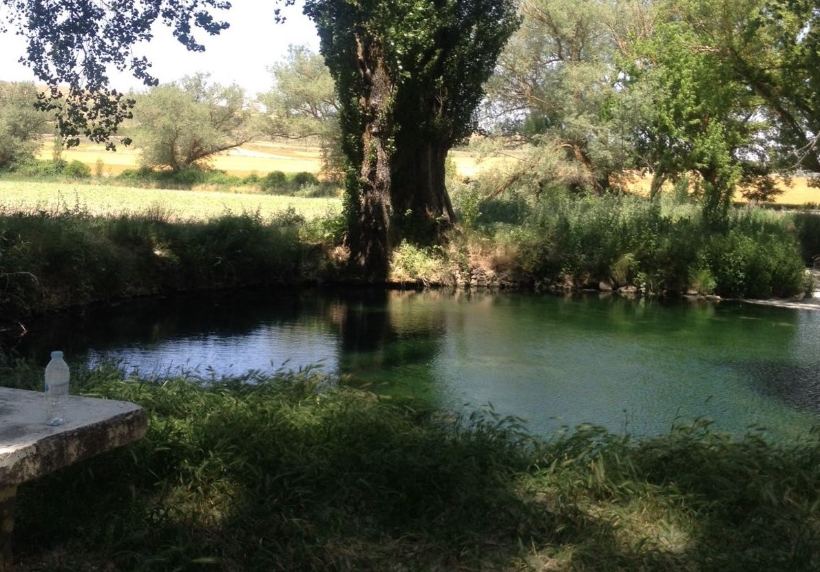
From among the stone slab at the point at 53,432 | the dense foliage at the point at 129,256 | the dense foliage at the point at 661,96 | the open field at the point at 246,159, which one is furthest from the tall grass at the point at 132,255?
the open field at the point at 246,159

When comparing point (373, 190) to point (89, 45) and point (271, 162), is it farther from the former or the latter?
point (271, 162)

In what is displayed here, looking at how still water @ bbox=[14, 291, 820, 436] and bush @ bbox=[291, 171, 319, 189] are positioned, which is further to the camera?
bush @ bbox=[291, 171, 319, 189]

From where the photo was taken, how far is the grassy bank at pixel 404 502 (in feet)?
12.4

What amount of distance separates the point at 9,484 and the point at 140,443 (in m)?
1.45

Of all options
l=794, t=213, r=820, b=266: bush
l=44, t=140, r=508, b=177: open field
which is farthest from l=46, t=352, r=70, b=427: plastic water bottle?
l=44, t=140, r=508, b=177: open field

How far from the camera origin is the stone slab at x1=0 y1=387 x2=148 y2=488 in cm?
323

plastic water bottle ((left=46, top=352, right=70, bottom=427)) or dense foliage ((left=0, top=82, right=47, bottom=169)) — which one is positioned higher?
dense foliage ((left=0, top=82, right=47, bottom=169))

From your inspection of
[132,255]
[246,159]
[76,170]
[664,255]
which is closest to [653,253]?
[664,255]

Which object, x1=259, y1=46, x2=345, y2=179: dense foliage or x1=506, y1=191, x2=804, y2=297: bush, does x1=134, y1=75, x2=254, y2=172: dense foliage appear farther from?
x1=506, y1=191, x2=804, y2=297: bush

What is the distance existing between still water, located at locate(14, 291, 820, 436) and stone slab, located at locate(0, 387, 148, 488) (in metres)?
3.88

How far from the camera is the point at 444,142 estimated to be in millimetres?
20141

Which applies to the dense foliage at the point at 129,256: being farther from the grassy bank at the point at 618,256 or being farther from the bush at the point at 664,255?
the bush at the point at 664,255

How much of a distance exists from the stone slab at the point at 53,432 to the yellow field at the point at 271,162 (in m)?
31.0

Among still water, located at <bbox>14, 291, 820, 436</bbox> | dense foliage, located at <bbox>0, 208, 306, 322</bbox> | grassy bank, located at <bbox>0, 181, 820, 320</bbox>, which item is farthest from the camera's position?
grassy bank, located at <bbox>0, 181, 820, 320</bbox>
